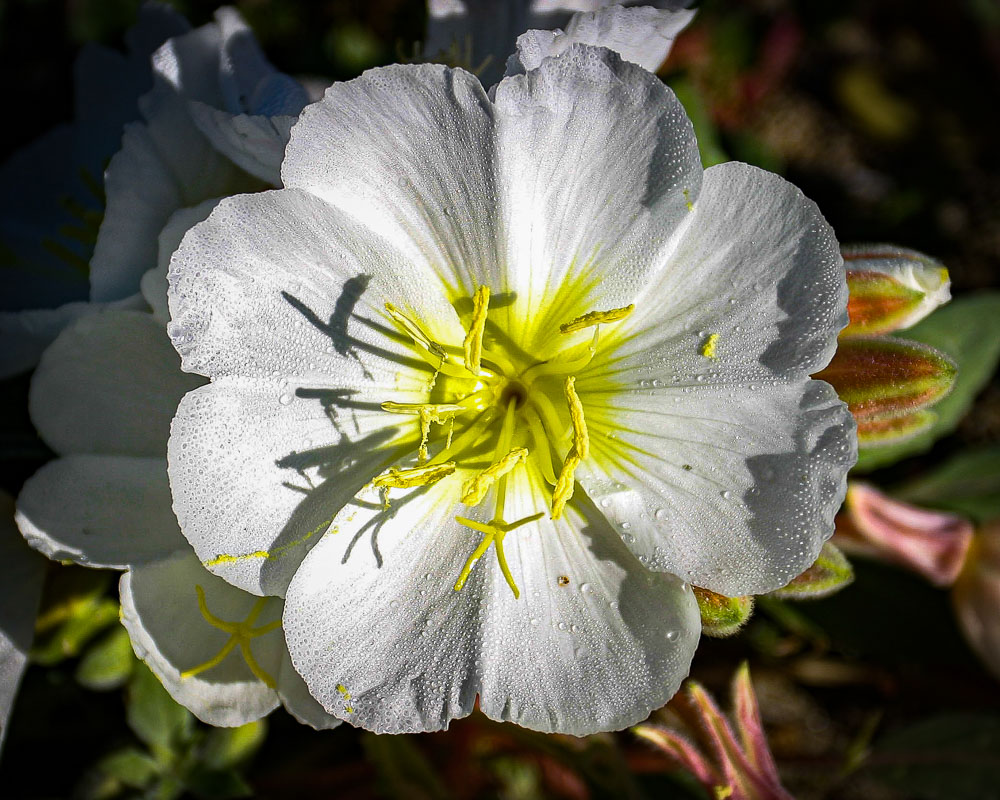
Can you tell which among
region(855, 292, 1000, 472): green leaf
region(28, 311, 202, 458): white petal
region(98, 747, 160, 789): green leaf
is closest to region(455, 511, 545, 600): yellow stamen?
region(28, 311, 202, 458): white petal

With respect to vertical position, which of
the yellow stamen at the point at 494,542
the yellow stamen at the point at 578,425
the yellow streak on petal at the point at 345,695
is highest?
the yellow stamen at the point at 578,425

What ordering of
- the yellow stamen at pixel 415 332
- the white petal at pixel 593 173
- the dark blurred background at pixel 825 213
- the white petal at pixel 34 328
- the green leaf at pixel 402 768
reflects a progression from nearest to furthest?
the white petal at pixel 593 173, the yellow stamen at pixel 415 332, the white petal at pixel 34 328, the green leaf at pixel 402 768, the dark blurred background at pixel 825 213

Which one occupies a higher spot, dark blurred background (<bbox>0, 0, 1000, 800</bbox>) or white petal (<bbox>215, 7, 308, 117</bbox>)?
white petal (<bbox>215, 7, 308, 117</bbox>)

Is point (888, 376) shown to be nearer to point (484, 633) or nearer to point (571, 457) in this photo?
point (571, 457)

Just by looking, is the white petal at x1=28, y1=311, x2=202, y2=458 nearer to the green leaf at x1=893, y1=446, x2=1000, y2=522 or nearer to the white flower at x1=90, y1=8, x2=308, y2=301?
the white flower at x1=90, y1=8, x2=308, y2=301

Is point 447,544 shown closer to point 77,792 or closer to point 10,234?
point 77,792

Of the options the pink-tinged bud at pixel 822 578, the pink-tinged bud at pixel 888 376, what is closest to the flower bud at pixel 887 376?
the pink-tinged bud at pixel 888 376

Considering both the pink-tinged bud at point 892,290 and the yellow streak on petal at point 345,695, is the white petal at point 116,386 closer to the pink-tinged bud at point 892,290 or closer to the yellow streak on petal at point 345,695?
the yellow streak on petal at point 345,695

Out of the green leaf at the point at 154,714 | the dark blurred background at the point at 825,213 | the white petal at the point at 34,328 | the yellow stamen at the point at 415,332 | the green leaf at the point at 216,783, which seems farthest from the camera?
the dark blurred background at the point at 825,213
